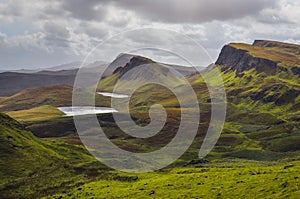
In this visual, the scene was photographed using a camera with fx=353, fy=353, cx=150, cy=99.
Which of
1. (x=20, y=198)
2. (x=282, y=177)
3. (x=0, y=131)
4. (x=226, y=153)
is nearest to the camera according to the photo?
(x=282, y=177)

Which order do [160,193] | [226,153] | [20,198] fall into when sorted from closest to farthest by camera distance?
[160,193] → [20,198] → [226,153]

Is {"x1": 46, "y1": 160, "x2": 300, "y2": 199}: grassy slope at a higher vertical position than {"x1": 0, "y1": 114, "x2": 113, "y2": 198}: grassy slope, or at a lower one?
higher

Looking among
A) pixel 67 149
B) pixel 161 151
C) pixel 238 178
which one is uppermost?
pixel 238 178

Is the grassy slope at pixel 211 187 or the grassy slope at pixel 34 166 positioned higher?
the grassy slope at pixel 211 187

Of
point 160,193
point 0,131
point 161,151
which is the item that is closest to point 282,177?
point 160,193

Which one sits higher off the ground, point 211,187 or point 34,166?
point 211,187

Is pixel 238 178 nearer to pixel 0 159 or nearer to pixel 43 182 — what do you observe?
pixel 43 182

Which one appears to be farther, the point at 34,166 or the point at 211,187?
the point at 34,166

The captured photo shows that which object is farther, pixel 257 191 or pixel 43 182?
pixel 43 182

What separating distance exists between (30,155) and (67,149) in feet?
76.3

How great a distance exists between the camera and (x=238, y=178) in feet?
184

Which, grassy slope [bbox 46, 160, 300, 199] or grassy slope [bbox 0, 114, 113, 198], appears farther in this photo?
grassy slope [bbox 0, 114, 113, 198]

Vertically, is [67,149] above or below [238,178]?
below

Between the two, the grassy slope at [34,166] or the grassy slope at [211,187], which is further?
the grassy slope at [34,166]
